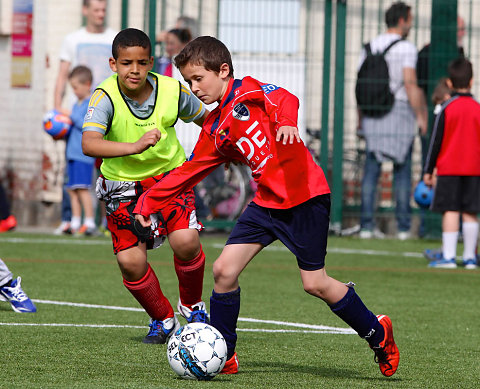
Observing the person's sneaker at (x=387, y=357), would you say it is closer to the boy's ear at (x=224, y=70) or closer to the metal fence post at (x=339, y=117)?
the boy's ear at (x=224, y=70)

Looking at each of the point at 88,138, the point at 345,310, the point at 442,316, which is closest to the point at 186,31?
the point at 442,316

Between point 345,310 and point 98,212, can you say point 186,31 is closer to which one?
point 98,212

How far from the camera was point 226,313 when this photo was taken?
16.9 feet

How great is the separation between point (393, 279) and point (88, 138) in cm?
442

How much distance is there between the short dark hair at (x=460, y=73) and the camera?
33.7ft

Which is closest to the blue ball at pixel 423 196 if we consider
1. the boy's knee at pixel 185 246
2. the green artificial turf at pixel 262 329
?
the green artificial turf at pixel 262 329

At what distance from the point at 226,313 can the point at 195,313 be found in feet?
3.39

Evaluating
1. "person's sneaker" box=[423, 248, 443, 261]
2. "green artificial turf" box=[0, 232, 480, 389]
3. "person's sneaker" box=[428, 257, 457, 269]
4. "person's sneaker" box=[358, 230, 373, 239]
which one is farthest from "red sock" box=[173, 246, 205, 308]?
"person's sneaker" box=[358, 230, 373, 239]

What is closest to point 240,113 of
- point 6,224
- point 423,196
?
point 423,196

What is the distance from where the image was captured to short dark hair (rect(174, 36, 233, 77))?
510 cm

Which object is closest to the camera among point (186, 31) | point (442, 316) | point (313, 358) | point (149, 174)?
point (313, 358)

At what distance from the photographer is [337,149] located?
1403 centimetres

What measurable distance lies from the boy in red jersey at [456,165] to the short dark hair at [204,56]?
5562 millimetres

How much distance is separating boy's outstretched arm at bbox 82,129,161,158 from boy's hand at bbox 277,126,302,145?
0.73 m
